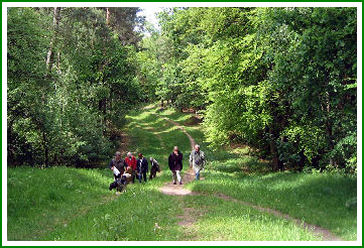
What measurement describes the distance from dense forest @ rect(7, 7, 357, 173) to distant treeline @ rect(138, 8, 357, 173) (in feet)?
0.14

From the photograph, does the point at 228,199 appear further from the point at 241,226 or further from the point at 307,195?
the point at 241,226

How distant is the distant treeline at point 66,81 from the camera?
15.1 metres

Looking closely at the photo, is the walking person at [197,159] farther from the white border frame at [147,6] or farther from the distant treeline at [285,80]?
the white border frame at [147,6]

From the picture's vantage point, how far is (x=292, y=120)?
17.2 meters

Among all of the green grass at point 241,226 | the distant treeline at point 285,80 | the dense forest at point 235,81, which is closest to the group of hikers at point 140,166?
the distant treeline at point 285,80

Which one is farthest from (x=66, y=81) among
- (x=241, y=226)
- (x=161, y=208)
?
(x=241, y=226)

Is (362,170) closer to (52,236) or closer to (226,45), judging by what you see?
(52,236)

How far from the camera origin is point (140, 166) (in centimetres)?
1739

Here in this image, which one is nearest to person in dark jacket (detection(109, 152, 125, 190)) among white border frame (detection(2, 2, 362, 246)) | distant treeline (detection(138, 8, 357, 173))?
white border frame (detection(2, 2, 362, 246))

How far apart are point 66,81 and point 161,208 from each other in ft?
40.8

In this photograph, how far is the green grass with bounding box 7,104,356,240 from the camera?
876cm

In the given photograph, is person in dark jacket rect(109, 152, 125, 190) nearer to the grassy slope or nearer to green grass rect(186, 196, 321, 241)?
the grassy slope

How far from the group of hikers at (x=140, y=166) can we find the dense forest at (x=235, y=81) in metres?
3.38

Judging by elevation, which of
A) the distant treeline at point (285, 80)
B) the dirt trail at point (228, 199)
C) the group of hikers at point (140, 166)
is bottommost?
the dirt trail at point (228, 199)
